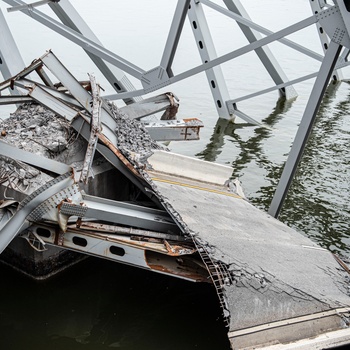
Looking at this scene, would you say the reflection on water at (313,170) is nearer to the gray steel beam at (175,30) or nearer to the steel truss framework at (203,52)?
the steel truss framework at (203,52)

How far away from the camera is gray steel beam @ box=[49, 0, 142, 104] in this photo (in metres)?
10.4

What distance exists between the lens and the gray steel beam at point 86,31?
1036 centimetres

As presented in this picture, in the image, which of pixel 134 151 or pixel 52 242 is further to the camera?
pixel 134 151

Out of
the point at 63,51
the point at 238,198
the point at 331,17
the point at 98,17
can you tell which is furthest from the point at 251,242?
the point at 98,17

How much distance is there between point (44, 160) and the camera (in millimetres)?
5984

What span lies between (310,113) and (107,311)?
10.5ft

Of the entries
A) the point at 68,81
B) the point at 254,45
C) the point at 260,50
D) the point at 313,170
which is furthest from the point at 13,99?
the point at 260,50

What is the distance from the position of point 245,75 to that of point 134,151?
11.5 m

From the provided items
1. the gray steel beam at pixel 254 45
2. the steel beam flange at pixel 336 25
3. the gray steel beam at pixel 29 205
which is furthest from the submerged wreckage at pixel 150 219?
the steel beam flange at pixel 336 25

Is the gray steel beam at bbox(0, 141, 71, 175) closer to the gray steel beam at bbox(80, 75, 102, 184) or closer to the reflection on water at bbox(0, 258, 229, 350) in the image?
the gray steel beam at bbox(80, 75, 102, 184)

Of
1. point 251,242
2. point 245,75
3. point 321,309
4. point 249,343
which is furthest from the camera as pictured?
point 245,75

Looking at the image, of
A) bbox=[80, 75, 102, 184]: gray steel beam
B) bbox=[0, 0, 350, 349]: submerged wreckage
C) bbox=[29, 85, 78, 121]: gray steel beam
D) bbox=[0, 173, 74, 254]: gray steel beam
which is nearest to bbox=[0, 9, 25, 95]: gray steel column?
bbox=[0, 0, 350, 349]: submerged wreckage

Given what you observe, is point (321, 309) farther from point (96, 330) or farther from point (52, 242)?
point (52, 242)

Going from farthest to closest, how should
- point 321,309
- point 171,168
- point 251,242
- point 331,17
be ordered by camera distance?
point 171,168 < point 331,17 < point 251,242 < point 321,309
